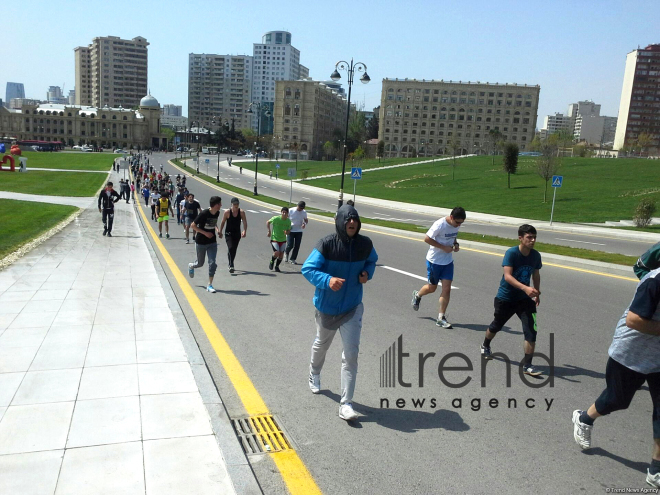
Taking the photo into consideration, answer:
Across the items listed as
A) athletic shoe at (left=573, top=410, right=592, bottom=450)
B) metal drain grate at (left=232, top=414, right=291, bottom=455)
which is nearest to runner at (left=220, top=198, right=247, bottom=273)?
metal drain grate at (left=232, top=414, right=291, bottom=455)

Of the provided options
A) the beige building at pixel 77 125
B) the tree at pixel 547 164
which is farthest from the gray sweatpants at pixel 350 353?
the beige building at pixel 77 125

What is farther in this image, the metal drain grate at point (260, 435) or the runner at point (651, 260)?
the metal drain grate at point (260, 435)

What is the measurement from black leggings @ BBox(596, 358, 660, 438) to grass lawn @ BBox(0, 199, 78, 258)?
12.9 m

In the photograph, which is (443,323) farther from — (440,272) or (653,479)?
(653,479)

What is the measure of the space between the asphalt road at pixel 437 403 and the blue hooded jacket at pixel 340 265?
1033 millimetres

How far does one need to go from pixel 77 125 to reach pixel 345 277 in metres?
187

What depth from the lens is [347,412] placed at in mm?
4758

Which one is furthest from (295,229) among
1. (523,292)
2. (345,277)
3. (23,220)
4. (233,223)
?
(23,220)

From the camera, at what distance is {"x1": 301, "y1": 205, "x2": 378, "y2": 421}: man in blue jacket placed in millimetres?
4770

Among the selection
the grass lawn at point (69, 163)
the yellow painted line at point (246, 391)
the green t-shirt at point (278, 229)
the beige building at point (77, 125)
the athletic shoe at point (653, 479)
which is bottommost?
the grass lawn at point (69, 163)

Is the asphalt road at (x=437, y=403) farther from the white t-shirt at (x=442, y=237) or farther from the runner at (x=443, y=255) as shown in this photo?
the white t-shirt at (x=442, y=237)

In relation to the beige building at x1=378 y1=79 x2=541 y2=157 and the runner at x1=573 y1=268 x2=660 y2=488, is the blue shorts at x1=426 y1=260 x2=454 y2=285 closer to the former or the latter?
the runner at x1=573 y1=268 x2=660 y2=488

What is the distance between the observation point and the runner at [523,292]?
5977 mm

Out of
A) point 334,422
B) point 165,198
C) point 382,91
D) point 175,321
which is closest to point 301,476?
point 334,422
